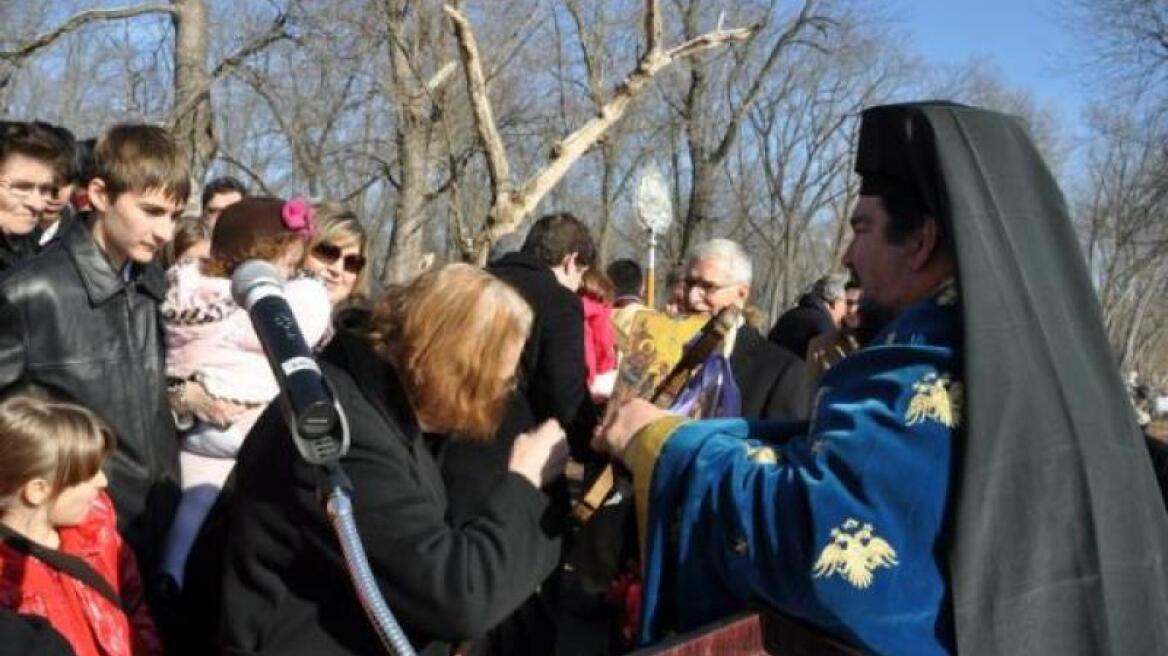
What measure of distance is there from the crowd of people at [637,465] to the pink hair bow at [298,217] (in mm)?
464

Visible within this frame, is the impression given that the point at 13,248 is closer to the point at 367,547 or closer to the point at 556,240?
the point at 556,240

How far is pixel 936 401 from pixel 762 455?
36 cm

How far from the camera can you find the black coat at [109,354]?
2.83 meters

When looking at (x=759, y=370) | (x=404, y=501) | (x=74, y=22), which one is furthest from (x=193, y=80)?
(x=404, y=501)

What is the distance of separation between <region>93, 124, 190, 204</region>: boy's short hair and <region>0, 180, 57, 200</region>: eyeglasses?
2.19 feet

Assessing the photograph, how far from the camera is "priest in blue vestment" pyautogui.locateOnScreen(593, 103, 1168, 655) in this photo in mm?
1812

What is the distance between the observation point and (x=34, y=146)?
3674 mm

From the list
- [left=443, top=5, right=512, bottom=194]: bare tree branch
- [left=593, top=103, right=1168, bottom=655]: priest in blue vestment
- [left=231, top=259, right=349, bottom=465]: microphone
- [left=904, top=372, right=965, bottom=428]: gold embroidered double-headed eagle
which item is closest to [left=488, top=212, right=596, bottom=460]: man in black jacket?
[left=593, top=103, right=1168, bottom=655]: priest in blue vestment

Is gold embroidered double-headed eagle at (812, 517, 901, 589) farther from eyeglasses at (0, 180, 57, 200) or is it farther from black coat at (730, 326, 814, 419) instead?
eyeglasses at (0, 180, 57, 200)

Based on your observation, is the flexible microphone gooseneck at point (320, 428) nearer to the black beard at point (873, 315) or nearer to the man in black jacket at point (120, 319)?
the black beard at point (873, 315)

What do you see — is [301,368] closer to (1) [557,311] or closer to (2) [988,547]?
(2) [988,547]

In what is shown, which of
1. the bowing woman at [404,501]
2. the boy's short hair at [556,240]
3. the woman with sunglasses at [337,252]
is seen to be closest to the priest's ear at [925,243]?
the bowing woman at [404,501]

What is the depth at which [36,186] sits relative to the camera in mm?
3686

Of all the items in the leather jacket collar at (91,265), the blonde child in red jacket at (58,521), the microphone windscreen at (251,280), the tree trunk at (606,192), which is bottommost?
the tree trunk at (606,192)
